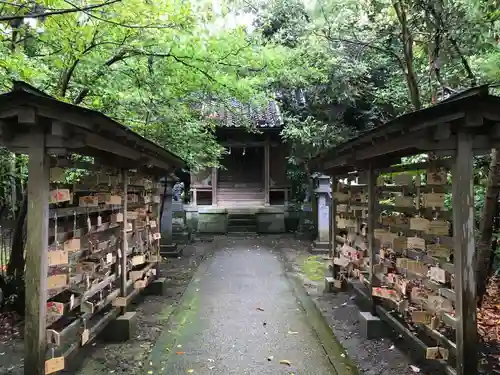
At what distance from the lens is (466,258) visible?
3.47m

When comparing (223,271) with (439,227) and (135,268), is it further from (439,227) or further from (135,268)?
(439,227)

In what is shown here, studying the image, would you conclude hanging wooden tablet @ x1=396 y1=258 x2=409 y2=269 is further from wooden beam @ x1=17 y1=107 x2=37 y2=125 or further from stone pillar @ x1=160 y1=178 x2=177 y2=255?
stone pillar @ x1=160 y1=178 x2=177 y2=255

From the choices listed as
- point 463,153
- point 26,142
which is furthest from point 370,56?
point 26,142

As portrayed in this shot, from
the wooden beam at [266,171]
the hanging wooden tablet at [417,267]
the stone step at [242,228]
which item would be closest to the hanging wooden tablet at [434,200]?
the hanging wooden tablet at [417,267]

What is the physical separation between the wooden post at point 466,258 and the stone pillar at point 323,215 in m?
10.1

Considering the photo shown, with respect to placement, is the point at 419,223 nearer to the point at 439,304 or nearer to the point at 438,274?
the point at 438,274

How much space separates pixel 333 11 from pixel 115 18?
559 cm

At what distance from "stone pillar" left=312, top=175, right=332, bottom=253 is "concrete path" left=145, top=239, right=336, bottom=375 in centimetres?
407

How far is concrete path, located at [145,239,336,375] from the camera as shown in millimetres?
4766

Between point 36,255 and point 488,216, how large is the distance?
574cm

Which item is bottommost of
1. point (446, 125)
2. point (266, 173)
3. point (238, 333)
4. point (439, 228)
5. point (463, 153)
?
point (238, 333)

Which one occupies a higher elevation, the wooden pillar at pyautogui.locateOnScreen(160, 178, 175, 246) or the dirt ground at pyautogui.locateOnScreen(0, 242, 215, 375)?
the wooden pillar at pyautogui.locateOnScreen(160, 178, 175, 246)

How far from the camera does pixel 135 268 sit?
7.20 meters

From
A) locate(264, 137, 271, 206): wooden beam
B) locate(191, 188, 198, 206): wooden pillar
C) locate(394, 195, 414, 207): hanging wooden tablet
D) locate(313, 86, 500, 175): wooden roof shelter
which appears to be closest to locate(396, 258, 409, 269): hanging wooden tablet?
locate(394, 195, 414, 207): hanging wooden tablet
